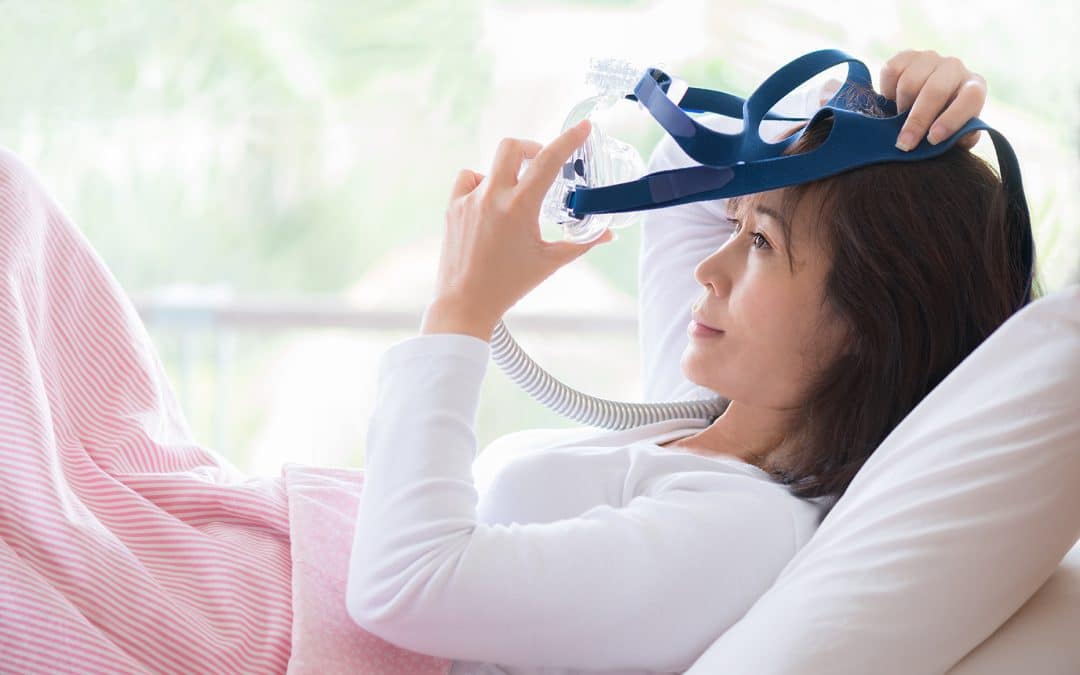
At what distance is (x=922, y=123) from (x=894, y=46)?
3502mm

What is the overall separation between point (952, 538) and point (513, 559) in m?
0.37

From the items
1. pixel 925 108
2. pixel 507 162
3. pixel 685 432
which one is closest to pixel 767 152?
pixel 925 108

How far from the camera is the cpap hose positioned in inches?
51.1

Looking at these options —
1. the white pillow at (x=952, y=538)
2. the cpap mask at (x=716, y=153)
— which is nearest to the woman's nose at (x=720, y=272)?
the cpap mask at (x=716, y=153)

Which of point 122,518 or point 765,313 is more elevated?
point 765,313

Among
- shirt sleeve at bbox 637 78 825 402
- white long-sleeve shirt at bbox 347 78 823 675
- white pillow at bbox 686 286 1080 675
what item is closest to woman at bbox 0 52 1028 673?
white long-sleeve shirt at bbox 347 78 823 675

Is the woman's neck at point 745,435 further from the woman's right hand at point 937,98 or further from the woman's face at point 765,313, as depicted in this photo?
the woman's right hand at point 937,98

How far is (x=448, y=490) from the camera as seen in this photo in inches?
38.8

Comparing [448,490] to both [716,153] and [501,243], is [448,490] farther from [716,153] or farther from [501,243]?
[716,153]

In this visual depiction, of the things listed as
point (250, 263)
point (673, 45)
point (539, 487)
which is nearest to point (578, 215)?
point (539, 487)

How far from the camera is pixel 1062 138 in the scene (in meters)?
3.99

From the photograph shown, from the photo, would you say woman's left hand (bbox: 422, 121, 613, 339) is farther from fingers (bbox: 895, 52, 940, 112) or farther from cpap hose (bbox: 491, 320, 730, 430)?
fingers (bbox: 895, 52, 940, 112)

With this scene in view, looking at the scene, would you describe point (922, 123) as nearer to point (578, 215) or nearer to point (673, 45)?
point (578, 215)

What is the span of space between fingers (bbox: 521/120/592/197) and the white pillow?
0.42 meters
